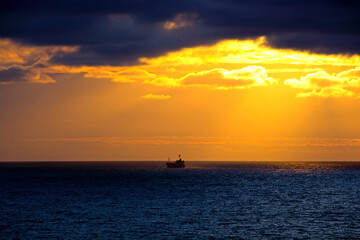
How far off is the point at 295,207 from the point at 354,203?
13.4 metres

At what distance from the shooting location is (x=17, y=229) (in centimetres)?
6412

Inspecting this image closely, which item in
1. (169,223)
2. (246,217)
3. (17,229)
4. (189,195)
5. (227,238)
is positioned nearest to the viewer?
(227,238)

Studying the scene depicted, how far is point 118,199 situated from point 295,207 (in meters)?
33.0

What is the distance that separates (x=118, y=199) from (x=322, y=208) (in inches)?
1466

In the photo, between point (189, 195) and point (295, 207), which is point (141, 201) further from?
point (295, 207)

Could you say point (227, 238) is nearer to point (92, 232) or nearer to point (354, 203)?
point (92, 232)

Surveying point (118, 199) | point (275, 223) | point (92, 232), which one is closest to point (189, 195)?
point (118, 199)

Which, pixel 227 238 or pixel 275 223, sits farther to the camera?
pixel 275 223

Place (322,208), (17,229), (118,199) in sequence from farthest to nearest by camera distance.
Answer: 1. (118,199)
2. (322,208)
3. (17,229)

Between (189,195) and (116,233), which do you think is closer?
(116,233)

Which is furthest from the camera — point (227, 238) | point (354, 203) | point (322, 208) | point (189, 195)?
point (189, 195)

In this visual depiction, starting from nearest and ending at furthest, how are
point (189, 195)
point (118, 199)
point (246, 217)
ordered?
point (246, 217) < point (118, 199) < point (189, 195)

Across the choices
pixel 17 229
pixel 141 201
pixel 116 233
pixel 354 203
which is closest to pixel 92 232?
pixel 116 233

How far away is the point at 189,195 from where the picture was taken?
114 metres
